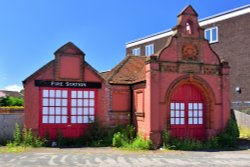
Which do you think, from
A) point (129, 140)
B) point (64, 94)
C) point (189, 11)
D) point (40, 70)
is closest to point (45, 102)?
point (64, 94)

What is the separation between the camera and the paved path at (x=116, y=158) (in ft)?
46.0

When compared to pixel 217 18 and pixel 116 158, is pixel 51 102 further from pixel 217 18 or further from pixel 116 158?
pixel 217 18

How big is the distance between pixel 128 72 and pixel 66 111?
16.1 ft

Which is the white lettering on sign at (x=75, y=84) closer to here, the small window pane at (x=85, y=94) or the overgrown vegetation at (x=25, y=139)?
the small window pane at (x=85, y=94)

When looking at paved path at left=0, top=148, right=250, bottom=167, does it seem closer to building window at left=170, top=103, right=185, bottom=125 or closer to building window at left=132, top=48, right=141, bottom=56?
building window at left=170, top=103, right=185, bottom=125

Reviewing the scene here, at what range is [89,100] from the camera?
20656mm

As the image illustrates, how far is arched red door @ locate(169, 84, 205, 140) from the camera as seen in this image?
2050 centimetres

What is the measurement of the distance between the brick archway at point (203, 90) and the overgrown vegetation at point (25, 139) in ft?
22.5

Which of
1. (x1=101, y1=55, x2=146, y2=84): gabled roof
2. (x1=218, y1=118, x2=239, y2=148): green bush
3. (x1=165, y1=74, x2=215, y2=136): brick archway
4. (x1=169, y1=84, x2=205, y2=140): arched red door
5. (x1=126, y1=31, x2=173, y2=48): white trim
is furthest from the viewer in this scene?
(x1=126, y1=31, x2=173, y2=48): white trim

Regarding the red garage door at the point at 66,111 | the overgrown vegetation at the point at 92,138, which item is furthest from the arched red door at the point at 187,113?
the red garage door at the point at 66,111

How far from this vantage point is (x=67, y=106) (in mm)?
20125

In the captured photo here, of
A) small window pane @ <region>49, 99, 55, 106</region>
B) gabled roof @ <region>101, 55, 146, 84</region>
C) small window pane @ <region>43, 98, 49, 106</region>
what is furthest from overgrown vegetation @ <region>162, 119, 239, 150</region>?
small window pane @ <region>43, 98, 49, 106</region>

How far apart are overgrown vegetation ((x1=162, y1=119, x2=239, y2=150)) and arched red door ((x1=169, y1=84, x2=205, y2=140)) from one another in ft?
2.07

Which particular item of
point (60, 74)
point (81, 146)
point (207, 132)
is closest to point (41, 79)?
point (60, 74)
